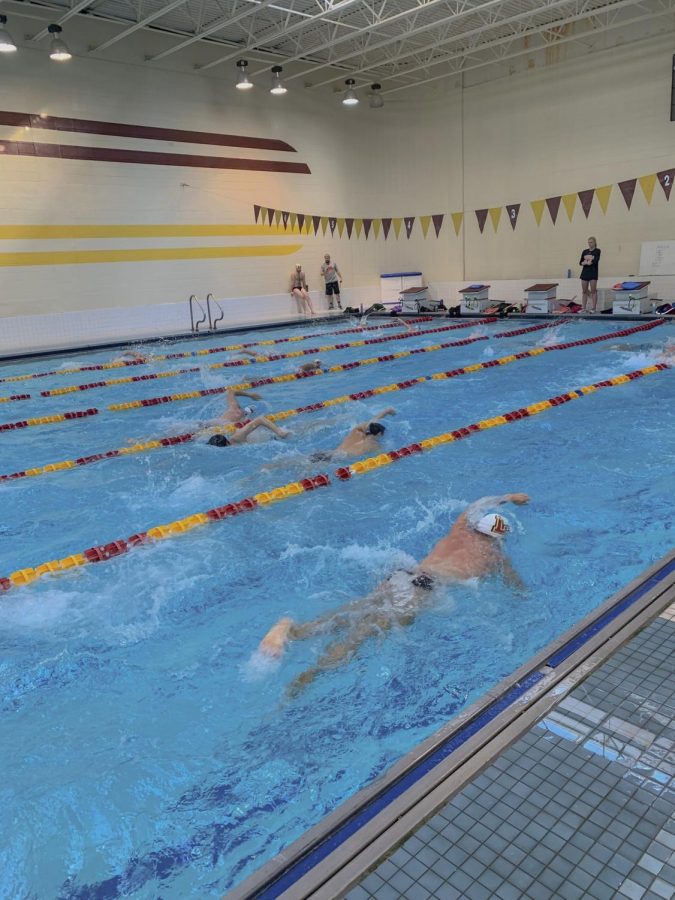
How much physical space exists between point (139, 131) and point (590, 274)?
29.9ft

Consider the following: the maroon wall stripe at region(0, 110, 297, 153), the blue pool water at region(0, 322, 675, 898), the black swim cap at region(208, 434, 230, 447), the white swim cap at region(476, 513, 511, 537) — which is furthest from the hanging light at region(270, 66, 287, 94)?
the white swim cap at region(476, 513, 511, 537)

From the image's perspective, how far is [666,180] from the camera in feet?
43.4

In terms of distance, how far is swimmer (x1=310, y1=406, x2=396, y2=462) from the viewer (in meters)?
5.37

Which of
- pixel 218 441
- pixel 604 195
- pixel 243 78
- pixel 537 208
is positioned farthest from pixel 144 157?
pixel 218 441

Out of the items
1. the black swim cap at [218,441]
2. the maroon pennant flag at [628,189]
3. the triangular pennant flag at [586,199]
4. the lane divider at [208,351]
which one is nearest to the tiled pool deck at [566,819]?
the black swim cap at [218,441]

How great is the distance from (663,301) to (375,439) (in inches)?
400

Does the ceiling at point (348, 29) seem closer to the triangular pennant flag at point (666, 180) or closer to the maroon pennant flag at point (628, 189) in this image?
the triangular pennant flag at point (666, 180)

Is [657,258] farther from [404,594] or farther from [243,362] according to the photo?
[404,594]

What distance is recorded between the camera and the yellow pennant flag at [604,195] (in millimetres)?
14109

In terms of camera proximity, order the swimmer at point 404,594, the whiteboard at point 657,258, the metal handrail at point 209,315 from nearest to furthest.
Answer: the swimmer at point 404,594 → the whiteboard at point 657,258 → the metal handrail at point 209,315

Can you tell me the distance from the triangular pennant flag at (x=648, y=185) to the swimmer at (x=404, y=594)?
1246 centimetres

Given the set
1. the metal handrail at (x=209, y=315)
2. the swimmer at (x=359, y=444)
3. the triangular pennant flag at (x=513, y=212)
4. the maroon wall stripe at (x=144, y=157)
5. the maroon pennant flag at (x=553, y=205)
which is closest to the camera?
the swimmer at (x=359, y=444)

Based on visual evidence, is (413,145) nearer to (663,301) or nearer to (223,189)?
(223,189)

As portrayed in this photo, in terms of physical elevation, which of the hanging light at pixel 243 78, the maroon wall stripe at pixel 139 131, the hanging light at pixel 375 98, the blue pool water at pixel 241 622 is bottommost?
the blue pool water at pixel 241 622
